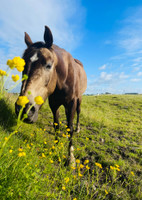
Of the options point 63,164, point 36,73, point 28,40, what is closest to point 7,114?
point 28,40

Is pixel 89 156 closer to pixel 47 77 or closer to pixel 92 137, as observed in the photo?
pixel 92 137

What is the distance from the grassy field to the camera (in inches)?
60.6

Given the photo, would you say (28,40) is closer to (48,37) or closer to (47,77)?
(48,37)

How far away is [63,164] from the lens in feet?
8.73

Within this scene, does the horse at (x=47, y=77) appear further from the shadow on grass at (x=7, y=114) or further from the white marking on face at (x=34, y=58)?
the shadow on grass at (x=7, y=114)

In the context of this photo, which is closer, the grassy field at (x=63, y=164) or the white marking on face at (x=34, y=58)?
the grassy field at (x=63, y=164)

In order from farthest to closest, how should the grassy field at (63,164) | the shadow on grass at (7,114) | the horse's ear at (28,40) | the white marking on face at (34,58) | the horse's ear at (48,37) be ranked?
1. the shadow on grass at (7,114)
2. the horse's ear at (28,40)
3. the horse's ear at (48,37)
4. the white marking on face at (34,58)
5. the grassy field at (63,164)

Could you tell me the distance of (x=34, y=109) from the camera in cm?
236

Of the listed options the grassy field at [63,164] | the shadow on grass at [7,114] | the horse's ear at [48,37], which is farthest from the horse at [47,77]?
the shadow on grass at [7,114]

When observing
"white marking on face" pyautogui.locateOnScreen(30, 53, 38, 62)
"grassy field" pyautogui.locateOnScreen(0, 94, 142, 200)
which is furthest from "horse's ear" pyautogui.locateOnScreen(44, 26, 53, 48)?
"grassy field" pyautogui.locateOnScreen(0, 94, 142, 200)

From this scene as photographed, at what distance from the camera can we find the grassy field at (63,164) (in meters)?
1.54

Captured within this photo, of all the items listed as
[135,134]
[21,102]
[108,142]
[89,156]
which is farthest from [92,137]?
[21,102]

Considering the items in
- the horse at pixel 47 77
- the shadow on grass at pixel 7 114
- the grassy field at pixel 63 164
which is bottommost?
the grassy field at pixel 63 164

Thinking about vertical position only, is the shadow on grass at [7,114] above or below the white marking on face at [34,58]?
below
